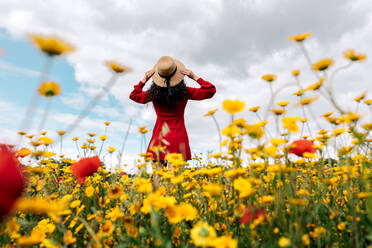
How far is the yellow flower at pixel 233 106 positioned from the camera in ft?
3.78

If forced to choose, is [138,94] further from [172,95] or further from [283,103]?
[283,103]

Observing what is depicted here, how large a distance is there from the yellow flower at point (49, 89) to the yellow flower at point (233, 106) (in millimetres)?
755

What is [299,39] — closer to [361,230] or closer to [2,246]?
[361,230]

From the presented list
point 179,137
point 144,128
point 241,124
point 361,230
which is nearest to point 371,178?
point 361,230

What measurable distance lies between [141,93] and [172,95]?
2.26 feet

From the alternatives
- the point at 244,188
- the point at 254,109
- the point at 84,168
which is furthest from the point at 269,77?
the point at 84,168

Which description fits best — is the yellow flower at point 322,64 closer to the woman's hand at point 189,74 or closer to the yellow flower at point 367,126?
the yellow flower at point 367,126

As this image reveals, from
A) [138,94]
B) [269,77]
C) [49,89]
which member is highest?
[138,94]

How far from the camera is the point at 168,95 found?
11.6ft

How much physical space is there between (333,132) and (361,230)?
57 cm

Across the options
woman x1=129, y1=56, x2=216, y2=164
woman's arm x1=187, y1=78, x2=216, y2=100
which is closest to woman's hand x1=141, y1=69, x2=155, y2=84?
woman x1=129, y1=56, x2=216, y2=164

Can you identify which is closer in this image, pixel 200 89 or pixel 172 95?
pixel 172 95

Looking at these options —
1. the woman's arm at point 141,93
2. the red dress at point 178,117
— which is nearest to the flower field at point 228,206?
the red dress at point 178,117

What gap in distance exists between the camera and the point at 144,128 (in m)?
1.76
